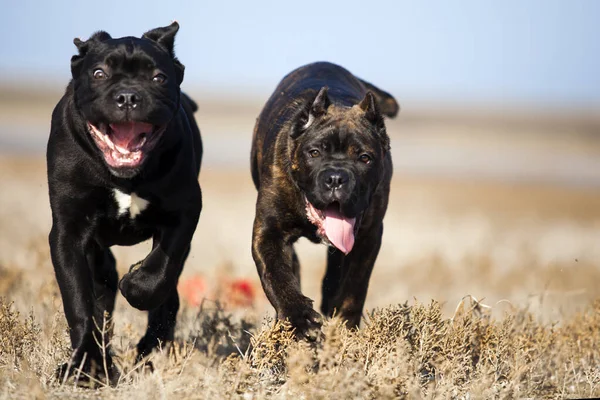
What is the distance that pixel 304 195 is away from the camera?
6.98 metres

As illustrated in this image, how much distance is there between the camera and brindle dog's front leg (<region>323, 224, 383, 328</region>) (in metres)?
7.20

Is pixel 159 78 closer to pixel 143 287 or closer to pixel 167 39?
pixel 167 39

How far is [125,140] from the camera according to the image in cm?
635

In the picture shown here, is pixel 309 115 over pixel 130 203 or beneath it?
over

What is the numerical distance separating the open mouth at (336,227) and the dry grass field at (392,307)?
0.54 m

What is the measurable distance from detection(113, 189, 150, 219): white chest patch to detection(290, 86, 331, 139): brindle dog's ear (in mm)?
1325

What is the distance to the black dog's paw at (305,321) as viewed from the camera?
6.31 metres

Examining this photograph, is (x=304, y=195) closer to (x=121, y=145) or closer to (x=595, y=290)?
(x=121, y=145)

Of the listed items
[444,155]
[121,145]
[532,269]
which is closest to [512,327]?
[121,145]

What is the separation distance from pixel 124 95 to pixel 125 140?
435 millimetres

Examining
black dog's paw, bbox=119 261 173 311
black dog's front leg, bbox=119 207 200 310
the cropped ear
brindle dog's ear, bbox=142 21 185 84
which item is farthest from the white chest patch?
the cropped ear

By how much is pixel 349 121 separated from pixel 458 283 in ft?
21.6

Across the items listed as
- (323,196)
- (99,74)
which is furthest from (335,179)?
(99,74)

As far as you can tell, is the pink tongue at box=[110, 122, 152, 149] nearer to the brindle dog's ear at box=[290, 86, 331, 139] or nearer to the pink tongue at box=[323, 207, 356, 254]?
the brindle dog's ear at box=[290, 86, 331, 139]
